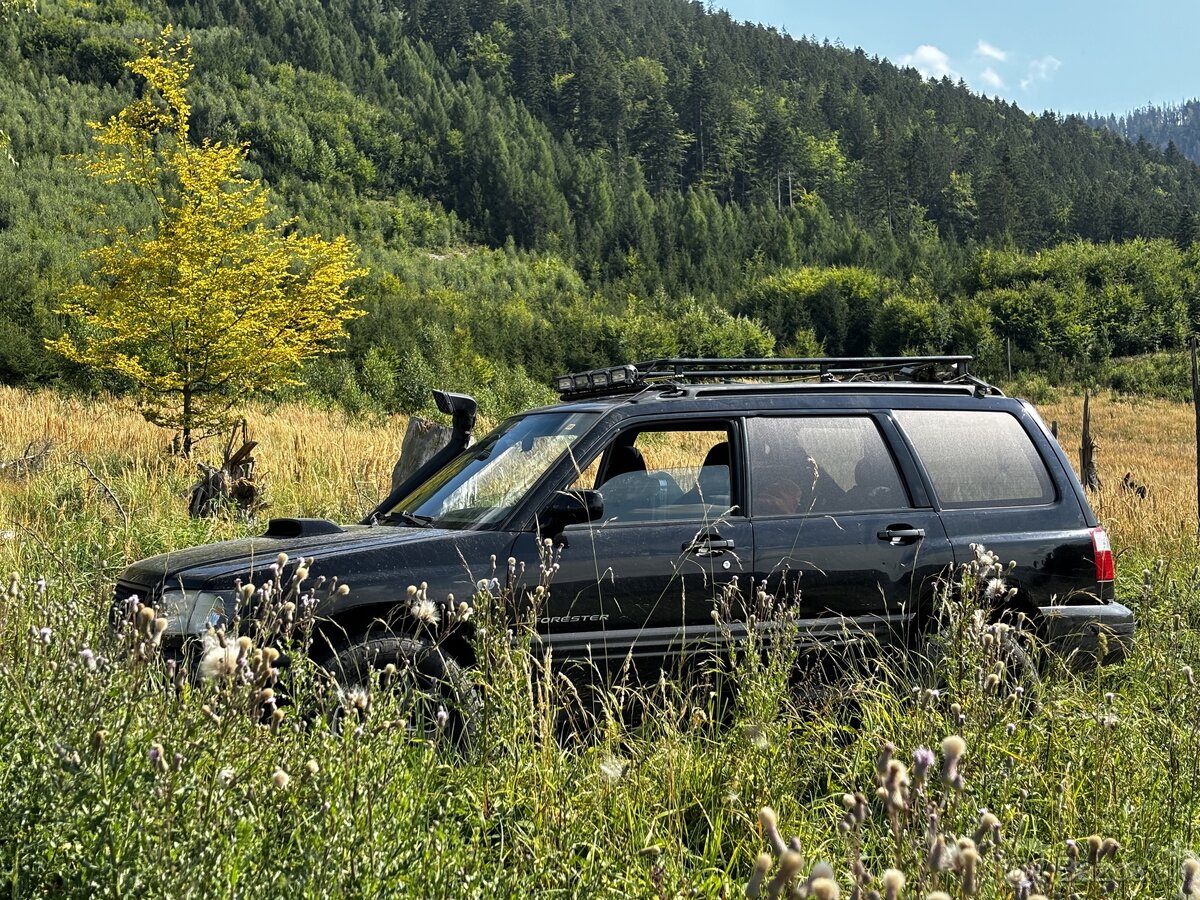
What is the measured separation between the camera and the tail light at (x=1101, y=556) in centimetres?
519

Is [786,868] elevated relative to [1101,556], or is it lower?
elevated

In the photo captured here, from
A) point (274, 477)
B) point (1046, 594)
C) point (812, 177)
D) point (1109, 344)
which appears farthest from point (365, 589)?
point (812, 177)

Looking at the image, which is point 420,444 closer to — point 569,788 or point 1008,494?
point 1008,494

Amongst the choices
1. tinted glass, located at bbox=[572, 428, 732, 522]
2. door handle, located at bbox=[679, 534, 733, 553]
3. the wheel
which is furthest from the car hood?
door handle, located at bbox=[679, 534, 733, 553]

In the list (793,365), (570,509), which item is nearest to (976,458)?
(793,365)

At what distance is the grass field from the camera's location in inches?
83.6

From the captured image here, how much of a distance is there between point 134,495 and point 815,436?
280 inches

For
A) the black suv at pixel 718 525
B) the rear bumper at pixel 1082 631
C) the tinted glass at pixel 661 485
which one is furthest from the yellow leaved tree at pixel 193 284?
the rear bumper at pixel 1082 631

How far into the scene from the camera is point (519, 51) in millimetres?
194875

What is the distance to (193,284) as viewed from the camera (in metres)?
15.7

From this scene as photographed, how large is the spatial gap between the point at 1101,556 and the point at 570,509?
8.59 feet

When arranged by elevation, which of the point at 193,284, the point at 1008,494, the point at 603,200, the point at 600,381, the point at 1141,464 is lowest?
the point at 1141,464

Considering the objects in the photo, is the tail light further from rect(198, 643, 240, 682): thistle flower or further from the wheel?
rect(198, 643, 240, 682): thistle flower

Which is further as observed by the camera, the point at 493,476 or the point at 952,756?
the point at 493,476
